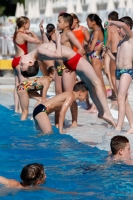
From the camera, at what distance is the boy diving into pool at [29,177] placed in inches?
204

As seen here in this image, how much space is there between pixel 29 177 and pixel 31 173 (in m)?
0.05

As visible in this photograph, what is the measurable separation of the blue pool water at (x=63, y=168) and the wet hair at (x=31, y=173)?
0.38 feet

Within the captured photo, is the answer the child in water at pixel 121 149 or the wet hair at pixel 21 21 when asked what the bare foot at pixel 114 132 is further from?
the wet hair at pixel 21 21

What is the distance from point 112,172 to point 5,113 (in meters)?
5.16

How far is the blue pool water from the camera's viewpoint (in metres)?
5.33

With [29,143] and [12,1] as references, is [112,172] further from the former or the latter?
[12,1]

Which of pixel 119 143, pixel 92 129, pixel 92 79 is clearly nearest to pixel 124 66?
pixel 92 79

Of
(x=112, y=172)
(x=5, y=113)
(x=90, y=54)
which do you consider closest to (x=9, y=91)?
(x=5, y=113)

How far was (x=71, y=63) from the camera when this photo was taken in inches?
312

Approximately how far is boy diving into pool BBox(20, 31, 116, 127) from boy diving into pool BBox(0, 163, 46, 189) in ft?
8.92

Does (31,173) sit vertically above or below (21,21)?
below

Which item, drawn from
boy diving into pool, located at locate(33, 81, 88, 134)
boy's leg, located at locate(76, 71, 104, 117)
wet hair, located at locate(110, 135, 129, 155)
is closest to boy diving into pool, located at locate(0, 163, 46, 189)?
wet hair, located at locate(110, 135, 129, 155)

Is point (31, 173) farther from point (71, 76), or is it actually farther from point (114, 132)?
point (71, 76)

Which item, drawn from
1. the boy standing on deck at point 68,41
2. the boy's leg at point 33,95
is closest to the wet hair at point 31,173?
the boy standing on deck at point 68,41
